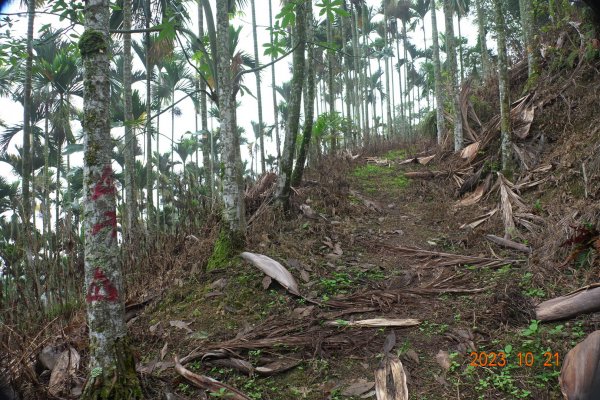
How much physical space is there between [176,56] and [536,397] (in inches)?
567

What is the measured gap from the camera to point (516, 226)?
6137 mm

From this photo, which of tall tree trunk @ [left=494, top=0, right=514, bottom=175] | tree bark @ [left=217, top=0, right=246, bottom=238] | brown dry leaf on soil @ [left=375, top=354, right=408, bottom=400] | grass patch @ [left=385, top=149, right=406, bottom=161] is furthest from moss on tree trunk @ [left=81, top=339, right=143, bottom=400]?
grass patch @ [left=385, top=149, right=406, bottom=161]

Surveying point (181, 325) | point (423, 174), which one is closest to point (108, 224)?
point (181, 325)

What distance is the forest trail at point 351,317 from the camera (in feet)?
10.7

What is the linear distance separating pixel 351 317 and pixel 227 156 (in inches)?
105

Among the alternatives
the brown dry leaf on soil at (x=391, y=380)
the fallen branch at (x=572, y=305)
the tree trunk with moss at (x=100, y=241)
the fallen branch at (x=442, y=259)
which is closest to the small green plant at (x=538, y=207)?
the fallen branch at (x=442, y=259)

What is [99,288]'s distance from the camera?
293cm

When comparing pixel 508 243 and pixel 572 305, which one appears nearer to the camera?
pixel 572 305

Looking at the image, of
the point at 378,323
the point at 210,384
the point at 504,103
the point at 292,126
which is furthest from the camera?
the point at 504,103

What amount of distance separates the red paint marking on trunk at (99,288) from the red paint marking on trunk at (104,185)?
54 centimetres

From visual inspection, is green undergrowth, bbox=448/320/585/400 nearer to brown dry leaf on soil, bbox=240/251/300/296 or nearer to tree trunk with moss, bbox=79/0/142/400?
brown dry leaf on soil, bbox=240/251/300/296

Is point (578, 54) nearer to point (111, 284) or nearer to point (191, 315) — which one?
point (191, 315)

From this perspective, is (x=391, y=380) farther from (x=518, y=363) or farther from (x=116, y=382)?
(x=116, y=382)

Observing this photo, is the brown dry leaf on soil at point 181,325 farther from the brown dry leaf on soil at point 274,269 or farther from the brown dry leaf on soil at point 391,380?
the brown dry leaf on soil at point 391,380
